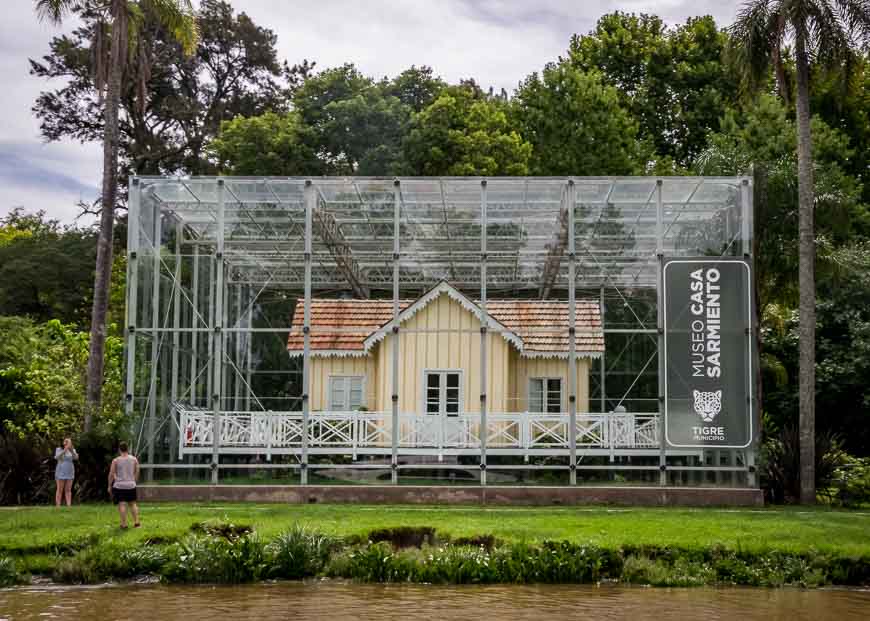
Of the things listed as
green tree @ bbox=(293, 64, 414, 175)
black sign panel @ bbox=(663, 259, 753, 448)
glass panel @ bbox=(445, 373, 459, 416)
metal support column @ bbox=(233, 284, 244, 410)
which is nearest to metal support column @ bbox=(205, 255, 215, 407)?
metal support column @ bbox=(233, 284, 244, 410)

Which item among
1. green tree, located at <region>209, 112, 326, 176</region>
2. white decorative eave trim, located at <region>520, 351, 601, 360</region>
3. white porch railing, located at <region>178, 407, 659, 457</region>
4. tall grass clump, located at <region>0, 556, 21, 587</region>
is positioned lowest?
tall grass clump, located at <region>0, 556, 21, 587</region>

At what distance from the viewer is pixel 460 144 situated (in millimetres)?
40469

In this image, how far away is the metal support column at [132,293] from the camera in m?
22.3

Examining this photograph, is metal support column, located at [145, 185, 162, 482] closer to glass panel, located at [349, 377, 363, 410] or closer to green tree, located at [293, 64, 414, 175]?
glass panel, located at [349, 377, 363, 410]

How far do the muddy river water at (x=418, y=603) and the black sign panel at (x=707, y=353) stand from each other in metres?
6.96

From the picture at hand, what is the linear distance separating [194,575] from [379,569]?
2586 millimetres

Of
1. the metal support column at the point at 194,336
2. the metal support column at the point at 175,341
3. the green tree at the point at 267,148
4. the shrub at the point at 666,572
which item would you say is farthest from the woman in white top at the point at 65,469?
the green tree at the point at 267,148

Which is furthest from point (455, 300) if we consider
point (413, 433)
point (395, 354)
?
point (395, 354)

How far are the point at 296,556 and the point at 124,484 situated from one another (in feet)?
11.0

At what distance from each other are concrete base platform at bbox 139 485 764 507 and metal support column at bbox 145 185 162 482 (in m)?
0.96

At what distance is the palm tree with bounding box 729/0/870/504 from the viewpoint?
23.0 m

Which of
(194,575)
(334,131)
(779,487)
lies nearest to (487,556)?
(194,575)

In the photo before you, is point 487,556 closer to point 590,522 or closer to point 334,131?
point 590,522

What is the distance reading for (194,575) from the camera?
611 inches
